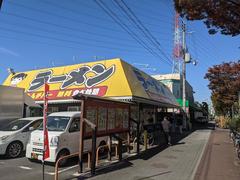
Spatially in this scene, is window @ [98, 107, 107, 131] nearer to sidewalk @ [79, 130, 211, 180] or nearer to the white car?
sidewalk @ [79, 130, 211, 180]

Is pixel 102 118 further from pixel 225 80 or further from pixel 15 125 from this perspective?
pixel 225 80

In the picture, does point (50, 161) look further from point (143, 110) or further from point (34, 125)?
point (143, 110)

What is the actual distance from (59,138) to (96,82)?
8.87 meters

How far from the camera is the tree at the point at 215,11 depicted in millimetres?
9164

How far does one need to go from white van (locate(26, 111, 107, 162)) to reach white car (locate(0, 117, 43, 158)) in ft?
5.43

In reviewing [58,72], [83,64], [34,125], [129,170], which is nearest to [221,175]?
[129,170]

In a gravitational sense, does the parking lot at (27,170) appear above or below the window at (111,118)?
below

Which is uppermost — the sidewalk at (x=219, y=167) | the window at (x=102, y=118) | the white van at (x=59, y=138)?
the window at (x=102, y=118)

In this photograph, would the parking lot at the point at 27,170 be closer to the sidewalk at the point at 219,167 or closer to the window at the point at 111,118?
the window at the point at 111,118

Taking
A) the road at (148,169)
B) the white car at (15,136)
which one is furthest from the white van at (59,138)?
the white car at (15,136)

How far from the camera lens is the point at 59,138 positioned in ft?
34.1

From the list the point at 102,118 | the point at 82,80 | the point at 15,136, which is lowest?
the point at 15,136

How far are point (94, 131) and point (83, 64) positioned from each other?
12101mm

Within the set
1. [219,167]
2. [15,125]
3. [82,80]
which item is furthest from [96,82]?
[219,167]
